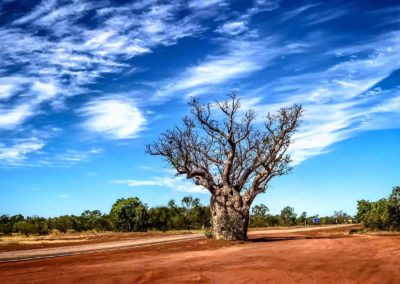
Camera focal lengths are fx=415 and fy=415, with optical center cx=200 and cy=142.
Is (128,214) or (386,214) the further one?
(128,214)

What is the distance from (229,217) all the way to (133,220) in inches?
1466

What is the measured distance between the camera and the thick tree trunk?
86.7 feet

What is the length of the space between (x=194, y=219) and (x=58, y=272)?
2396 inches

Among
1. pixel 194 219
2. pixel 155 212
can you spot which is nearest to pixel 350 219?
pixel 194 219

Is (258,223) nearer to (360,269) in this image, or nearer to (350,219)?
(350,219)

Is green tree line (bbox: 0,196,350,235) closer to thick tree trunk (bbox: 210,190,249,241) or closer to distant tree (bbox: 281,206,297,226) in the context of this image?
distant tree (bbox: 281,206,297,226)

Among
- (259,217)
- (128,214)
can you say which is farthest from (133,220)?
(259,217)

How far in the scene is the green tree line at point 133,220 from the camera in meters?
61.3

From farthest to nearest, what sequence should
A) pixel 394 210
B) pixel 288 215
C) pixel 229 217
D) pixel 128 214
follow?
pixel 288 215
pixel 128 214
pixel 394 210
pixel 229 217

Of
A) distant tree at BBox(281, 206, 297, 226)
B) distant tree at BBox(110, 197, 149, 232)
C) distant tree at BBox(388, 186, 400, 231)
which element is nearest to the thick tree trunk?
distant tree at BBox(388, 186, 400, 231)

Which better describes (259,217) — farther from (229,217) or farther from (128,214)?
(229,217)

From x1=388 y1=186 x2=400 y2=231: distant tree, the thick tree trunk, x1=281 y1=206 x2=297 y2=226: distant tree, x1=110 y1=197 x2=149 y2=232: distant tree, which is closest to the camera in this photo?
the thick tree trunk

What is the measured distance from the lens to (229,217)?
26.6 m

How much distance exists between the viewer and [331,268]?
11.5 meters
